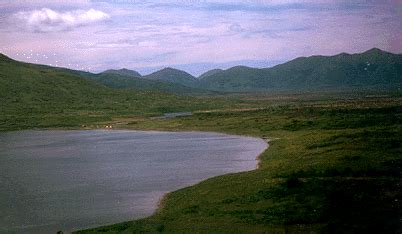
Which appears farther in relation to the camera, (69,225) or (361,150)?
(361,150)

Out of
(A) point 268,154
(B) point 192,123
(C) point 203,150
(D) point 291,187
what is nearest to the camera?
(D) point 291,187

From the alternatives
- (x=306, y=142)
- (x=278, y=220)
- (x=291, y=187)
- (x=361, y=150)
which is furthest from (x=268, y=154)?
(x=278, y=220)

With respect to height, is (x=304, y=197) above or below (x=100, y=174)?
above

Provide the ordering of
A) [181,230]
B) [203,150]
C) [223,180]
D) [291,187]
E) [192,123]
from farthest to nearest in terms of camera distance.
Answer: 1. [192,123]
2. [203,150]
3. [223,180]
4. [291,187]
5. [181,230]

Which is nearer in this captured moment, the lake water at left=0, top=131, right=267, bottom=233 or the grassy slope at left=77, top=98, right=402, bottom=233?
the grassy slope at left=77, top=98, right=402, bottom=233

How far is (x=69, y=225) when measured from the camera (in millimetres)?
39438

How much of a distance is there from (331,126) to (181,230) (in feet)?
239

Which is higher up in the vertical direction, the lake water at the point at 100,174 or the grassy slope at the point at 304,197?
the grassy slope at the point at 304,197

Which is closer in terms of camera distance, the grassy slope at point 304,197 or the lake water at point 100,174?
the grassy slope at point 304,197

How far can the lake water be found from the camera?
4297 centimetres

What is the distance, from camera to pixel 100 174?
66.3 meters

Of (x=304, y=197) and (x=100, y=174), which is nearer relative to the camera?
(x=304, y=197)

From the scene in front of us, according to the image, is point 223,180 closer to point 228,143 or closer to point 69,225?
point 69,225

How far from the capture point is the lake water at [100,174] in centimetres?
4297
